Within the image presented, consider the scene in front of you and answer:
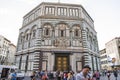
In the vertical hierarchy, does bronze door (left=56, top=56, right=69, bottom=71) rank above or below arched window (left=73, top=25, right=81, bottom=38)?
below

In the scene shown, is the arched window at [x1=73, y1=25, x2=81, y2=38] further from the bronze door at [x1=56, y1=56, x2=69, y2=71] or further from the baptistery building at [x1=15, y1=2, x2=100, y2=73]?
the bronze door at [x1=56, y1=56, x2=69, y2=71]

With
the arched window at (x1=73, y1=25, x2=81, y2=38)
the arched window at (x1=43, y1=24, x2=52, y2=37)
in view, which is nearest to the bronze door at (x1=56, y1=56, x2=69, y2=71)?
the arched window at (x1=43, y1=24, x2=52, y2=37)

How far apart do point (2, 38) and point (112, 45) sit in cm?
4570

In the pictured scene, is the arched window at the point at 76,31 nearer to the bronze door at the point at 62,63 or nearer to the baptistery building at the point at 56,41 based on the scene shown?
the baptistery building at the point at 56,41

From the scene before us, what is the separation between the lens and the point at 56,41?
22.8 meters

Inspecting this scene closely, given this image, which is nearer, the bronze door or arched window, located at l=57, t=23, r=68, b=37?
the bronze door

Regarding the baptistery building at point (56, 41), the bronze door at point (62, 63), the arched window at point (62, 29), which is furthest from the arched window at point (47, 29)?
the bronze door at point (62, 63)

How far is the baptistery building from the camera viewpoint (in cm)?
2184

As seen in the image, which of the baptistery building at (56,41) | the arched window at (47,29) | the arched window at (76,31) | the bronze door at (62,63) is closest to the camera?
the bronze door at (62,63)

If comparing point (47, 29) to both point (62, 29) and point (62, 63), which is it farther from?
point (62, 63)

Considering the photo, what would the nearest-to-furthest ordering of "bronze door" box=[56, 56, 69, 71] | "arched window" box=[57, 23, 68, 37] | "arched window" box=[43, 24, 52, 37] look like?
"bronze door" box=[56, 56, 69, 71]
"arched window" box=[43, 24, 52, 37]
"arched window" box=[57, 23, 68, 37]

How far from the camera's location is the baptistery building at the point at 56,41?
21844 mm

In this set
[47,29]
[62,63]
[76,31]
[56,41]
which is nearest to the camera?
[62,63]

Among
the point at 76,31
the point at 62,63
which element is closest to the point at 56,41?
the point at 62,63
